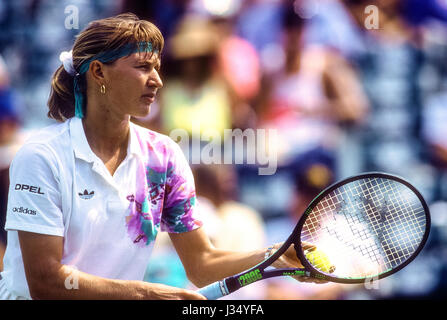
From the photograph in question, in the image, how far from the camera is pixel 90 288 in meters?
1.78

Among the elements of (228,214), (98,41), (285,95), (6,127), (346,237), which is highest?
(98,41)

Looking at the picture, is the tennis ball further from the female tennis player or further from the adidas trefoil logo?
the adidas trefoil logo

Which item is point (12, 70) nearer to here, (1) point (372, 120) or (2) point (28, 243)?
(2) point (28, 243)

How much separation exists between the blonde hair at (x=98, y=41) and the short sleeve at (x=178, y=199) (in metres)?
0.36

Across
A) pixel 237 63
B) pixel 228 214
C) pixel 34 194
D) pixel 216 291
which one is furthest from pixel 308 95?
pixel 34 194

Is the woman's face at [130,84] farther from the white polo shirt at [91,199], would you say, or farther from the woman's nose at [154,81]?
the white polo shirt at [91,199]

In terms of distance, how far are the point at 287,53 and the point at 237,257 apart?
58.2 inches

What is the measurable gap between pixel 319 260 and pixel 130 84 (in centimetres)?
82

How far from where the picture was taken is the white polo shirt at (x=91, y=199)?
1801 millimetres

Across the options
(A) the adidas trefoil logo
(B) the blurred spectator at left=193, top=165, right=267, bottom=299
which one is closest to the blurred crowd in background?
(B) the blurred spectator at left=193, top=165, right=267, bottom=299

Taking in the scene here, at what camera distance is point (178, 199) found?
82.4 inches

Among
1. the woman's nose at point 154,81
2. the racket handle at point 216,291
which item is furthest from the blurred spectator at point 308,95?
the racket handle at point 216,291

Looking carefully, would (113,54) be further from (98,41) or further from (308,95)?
(308,95)

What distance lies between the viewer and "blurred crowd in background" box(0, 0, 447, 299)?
3.09 m
